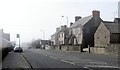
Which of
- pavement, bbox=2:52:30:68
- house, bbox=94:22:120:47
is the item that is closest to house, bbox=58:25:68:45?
house, bbox=94:22:120:47

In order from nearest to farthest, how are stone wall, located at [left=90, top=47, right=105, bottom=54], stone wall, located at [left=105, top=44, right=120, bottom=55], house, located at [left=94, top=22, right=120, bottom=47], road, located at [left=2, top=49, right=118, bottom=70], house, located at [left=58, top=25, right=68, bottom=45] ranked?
1. road, located at [left=2, top=49, right=118, bottom=70]
2. stone wall, located at [left=105, top=44, right=120, bottom=55]
3. stone wall, located at [left=90, top=47, right=105, bottom=54]
4. house, located at [left=94, top=22, right=120, bottom=47]
5. house, located at [left=58, top=25, right=68, bottom=45]

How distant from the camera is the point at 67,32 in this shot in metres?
109

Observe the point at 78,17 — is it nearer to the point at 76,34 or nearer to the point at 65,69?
the point at 76,34

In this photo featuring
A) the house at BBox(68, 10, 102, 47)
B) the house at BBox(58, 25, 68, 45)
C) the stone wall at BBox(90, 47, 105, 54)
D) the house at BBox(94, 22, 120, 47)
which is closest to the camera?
the stone wall at BBox(90, 47, 105, 54)

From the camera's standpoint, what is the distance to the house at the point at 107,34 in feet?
219

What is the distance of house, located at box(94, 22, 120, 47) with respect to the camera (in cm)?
6662

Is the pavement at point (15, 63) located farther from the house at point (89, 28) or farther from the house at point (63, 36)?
the house at point (63, 36)

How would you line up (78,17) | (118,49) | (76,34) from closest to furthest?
(118,49)
(76,34)
(78,17)

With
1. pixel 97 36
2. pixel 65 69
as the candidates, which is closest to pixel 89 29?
pixel 97 36

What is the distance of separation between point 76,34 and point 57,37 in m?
37.5

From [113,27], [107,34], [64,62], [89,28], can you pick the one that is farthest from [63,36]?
[64,62]

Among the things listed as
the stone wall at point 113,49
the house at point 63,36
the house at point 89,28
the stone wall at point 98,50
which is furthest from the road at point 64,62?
the house at point 63,36

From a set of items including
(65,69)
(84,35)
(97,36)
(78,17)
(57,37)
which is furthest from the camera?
(57,37)

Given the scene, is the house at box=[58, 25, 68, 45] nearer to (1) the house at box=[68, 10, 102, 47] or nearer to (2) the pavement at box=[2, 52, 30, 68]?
(1) the house at box=[68, 10, 102, 47]
